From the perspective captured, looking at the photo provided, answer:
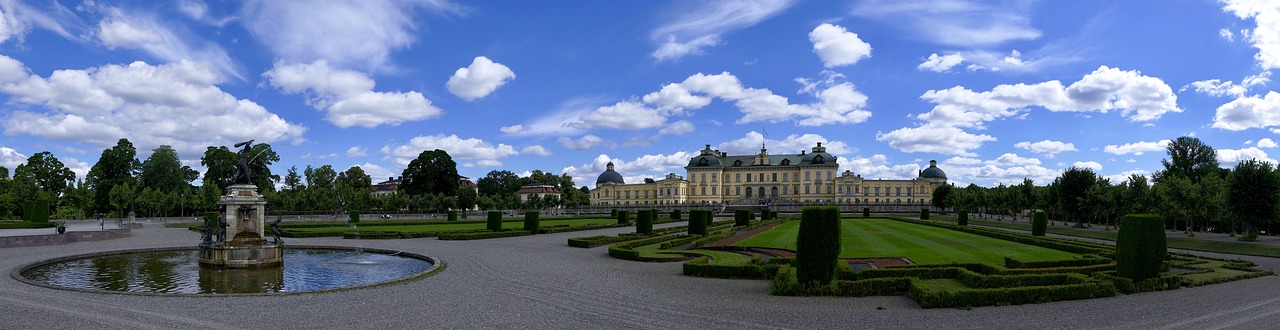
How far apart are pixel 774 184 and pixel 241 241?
10672cm

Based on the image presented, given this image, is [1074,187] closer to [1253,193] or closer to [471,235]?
[1253,193]

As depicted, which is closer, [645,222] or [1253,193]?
[645,222]

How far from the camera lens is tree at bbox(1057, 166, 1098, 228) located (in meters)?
50.2

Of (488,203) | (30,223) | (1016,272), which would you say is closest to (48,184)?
(30,223)

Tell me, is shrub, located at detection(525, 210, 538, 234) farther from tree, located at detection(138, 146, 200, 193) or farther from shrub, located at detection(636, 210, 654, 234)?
tree, located at detection(138, 146, 200, 193)

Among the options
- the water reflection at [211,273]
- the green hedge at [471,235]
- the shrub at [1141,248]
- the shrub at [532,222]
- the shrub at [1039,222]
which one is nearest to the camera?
the shrub at [1141,248]

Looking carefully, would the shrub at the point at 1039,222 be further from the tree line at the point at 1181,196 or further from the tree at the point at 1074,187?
the tree at the point at 1074,187

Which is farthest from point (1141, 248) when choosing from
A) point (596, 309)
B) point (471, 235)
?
point (471, 235)

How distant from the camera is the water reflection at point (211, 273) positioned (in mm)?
15064

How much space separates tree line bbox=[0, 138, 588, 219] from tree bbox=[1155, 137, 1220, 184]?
76.0 m

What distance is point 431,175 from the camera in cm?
7962

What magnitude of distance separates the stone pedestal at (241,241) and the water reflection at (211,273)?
0.45 meters

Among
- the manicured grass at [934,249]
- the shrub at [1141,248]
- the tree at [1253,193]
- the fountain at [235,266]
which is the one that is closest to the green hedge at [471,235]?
the fountain at [235,266]

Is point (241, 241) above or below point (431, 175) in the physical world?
below
